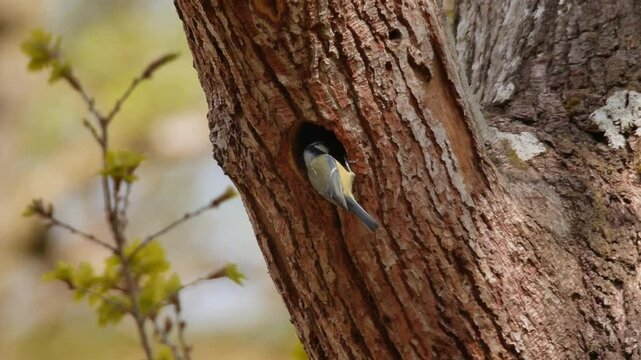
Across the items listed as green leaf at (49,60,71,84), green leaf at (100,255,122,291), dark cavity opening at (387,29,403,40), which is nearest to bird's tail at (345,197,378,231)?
dark cavity opening at (387,29,403,40)

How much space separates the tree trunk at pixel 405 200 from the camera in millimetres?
1226

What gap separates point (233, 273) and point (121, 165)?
331 mm

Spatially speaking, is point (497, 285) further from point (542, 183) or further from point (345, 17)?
point (345, 17)

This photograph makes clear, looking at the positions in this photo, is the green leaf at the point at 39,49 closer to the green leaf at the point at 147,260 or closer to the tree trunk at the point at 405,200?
the green leaf at the point at 147,260

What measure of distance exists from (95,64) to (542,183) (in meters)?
4.63

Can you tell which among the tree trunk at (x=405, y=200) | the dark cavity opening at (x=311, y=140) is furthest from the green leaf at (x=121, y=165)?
the dark cavity opening at (x=311, y=140)

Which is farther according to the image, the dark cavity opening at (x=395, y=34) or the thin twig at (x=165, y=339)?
the thin twig at (x=165, y=339)

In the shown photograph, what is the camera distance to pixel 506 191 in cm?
145

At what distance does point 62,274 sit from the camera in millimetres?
1749

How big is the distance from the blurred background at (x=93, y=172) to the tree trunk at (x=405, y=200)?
3.32 metres

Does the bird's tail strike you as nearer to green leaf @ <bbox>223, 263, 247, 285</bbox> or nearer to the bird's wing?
the bird's wing

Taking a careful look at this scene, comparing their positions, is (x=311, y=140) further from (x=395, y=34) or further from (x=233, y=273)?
(x=233, y=273)

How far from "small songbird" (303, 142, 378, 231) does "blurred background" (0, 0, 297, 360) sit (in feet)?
11.4

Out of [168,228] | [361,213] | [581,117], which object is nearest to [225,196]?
[168,228]
